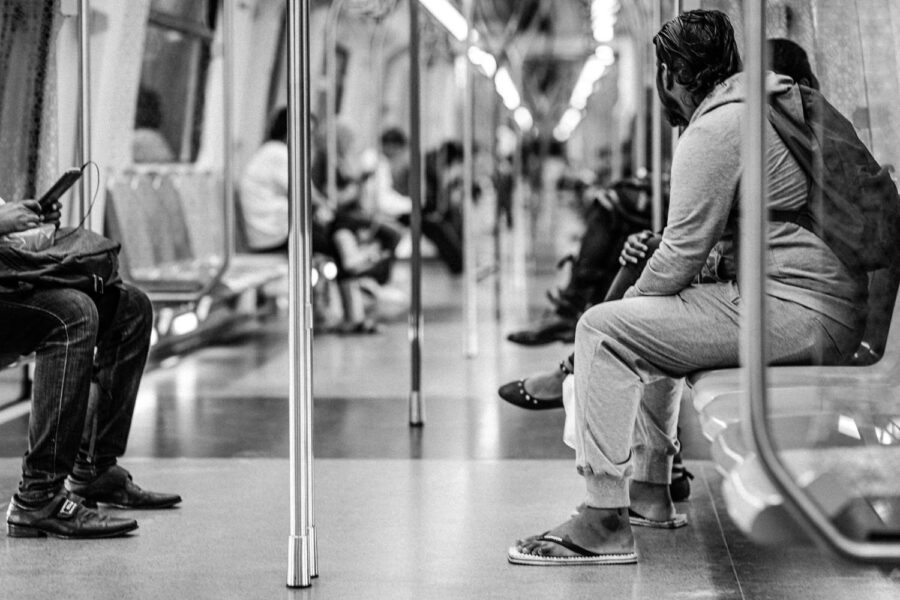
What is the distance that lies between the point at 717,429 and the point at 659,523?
112 cm

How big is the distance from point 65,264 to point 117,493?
750 mm

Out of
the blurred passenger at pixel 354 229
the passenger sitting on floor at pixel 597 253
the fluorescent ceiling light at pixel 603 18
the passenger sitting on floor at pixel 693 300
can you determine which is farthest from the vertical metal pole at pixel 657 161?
the fluorescent ceiling light at pixel 603 18

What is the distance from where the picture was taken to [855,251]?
346 centimetres

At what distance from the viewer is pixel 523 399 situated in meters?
4.46

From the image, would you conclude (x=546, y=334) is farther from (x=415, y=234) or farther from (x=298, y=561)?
(x=298, y=561)

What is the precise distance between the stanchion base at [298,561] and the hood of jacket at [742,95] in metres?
1.42

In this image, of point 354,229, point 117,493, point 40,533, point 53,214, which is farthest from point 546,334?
point 40,533

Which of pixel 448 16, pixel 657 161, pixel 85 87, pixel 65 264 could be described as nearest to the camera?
pixel 65 264

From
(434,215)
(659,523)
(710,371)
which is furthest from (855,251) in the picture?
(434,215)

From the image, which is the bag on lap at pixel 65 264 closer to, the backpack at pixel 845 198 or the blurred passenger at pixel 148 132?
the backpack at pixel 845 198

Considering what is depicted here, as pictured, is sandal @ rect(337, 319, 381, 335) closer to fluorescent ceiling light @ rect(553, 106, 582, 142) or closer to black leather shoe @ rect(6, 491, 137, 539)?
black leather shoe @ rect(6, 491, 137, 539)

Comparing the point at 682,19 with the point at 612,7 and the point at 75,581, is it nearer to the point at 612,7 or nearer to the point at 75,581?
the point at 75,581

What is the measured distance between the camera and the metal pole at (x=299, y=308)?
3.39 m

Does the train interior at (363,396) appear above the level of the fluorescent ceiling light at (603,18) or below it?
below
